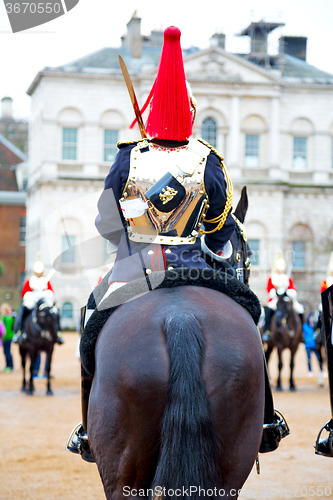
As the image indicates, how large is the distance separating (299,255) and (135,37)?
1609 cm

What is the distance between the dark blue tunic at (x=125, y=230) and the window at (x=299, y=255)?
34.9 metres

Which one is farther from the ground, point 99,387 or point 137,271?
point 137,271

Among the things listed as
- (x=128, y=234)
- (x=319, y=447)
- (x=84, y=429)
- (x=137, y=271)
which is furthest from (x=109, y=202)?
(x=319, y=447)

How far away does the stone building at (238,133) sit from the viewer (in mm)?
37094

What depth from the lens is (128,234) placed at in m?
3.59

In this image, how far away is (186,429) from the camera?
2611 mm

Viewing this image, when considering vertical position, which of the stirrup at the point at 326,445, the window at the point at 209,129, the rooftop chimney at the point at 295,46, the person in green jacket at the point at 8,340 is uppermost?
the rooftop chimney at the point at 295,46

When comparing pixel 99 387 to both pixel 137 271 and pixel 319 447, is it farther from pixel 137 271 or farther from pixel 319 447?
pixel 319 447

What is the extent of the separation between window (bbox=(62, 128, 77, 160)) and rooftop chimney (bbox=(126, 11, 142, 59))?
623 cm

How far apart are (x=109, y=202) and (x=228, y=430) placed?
4.72ft

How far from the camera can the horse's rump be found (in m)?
2.63

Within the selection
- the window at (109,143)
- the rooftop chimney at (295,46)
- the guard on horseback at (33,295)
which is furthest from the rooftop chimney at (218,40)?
the guard on horseback at (33,295)

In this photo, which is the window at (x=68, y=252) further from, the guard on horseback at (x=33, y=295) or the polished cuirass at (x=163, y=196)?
the guard on horseback at (x=33, y=295)

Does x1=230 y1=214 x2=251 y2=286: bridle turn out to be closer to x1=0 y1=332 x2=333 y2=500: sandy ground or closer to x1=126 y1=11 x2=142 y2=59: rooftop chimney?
x1=0 y1=332 x2=333 y2=500: sandy ground
